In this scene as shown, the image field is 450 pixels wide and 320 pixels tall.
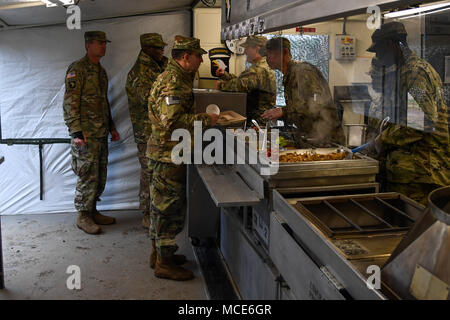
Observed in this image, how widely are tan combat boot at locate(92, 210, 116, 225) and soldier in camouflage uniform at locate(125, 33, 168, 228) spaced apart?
359 millimetres

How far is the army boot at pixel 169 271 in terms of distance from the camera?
339 cm

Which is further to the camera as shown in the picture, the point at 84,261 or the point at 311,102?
the point at 84,261

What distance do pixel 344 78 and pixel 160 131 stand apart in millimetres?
2188

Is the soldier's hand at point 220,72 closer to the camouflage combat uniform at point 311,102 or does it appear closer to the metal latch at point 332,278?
the camouflage combat uniform at point 311,102

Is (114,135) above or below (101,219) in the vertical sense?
above

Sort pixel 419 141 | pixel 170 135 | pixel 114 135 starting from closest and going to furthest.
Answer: pixel 419 141 < pixel 170 135 < pixel 114 135

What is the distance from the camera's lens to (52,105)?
484 cm

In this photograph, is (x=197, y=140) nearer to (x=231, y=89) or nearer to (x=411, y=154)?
(x=231, y=89)

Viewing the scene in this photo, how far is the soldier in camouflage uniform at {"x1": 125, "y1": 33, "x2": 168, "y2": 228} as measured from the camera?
4.44 metres

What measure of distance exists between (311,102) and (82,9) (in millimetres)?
2486

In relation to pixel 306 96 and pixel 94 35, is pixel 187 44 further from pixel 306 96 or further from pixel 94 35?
pixel 94 35

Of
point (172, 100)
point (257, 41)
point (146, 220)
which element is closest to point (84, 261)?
point (146, 220)

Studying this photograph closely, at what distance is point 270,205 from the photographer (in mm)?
2178

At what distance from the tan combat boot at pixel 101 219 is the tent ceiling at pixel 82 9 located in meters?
2.02
